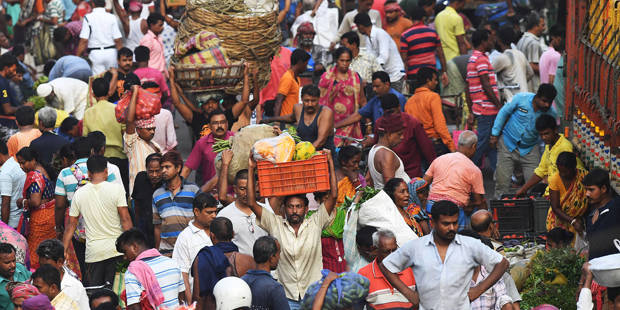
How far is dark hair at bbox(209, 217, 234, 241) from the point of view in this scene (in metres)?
8.34

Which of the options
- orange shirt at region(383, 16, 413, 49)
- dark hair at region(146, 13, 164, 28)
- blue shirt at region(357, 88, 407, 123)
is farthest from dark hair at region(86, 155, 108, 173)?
orange shirt at region(383, 16, 413, 49)

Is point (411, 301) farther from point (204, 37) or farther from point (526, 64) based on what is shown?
point (526, 64)

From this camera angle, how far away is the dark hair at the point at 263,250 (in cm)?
785

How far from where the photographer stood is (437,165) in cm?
1079

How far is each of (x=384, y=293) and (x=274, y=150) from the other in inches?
61.2

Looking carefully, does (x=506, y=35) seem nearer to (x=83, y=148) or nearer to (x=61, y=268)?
(x=83, y=148)

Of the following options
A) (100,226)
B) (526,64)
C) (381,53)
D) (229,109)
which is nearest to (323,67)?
(381,53)

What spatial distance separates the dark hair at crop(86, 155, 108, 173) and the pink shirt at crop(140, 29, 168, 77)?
5747 mm

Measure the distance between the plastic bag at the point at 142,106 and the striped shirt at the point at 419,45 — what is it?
4.80 metres

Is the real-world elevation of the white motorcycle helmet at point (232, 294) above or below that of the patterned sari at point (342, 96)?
above

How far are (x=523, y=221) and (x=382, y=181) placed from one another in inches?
69.1

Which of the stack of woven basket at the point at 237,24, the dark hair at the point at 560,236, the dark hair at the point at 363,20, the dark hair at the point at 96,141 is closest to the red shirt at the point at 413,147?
the stack of woven basket at the point at 237,24

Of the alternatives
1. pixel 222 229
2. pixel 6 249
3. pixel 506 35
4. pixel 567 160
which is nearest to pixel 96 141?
pixel 6 249

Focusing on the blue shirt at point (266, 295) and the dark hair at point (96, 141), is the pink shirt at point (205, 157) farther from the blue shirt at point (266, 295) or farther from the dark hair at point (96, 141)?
the blue shirt at point (266, 295)
